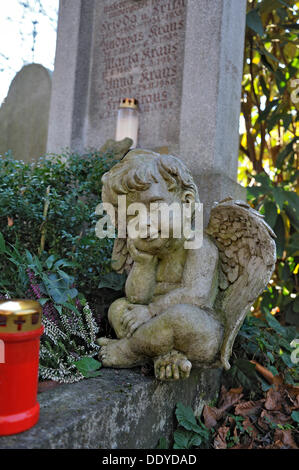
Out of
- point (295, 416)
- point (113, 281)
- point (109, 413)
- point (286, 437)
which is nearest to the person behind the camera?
point (109, 413)

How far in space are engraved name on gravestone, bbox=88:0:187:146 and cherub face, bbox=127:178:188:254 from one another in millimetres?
1417

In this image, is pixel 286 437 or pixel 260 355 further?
pixel 260 355

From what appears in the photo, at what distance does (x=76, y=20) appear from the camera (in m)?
3.46

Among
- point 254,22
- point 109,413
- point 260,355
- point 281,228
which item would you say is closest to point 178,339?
point 109,413

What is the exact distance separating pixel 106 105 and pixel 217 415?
106 inches

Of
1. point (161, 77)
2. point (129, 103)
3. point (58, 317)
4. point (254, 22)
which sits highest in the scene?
point (254, 22)

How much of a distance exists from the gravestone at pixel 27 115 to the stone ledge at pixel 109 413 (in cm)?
350

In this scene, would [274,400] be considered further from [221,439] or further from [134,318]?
[134,318]

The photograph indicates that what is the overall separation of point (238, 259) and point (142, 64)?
6.93 feet

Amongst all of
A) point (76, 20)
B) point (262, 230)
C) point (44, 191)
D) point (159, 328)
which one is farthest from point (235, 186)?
point (76, 20)

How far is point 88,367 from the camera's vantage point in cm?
145

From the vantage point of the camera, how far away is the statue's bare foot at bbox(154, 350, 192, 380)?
1.37 m
